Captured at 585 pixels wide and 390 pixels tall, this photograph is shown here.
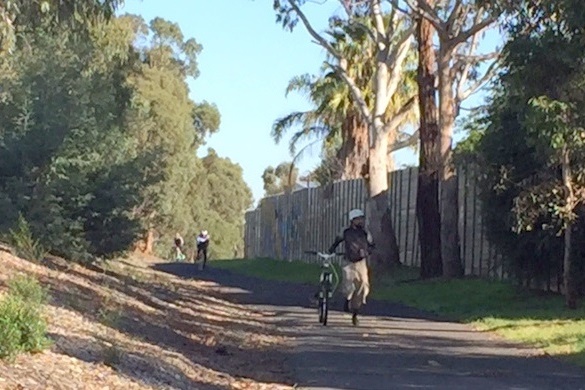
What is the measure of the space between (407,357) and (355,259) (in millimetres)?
4386

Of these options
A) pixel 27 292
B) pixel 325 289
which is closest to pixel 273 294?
pixel 325 289

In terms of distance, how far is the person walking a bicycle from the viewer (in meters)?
19.3

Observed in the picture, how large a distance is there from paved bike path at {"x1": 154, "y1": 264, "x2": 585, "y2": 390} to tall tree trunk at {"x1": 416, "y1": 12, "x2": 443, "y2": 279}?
779cm

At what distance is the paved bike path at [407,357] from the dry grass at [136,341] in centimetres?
45

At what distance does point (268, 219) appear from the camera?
2315 inches

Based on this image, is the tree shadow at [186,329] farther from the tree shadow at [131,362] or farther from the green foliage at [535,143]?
the green foliage at [535,143]

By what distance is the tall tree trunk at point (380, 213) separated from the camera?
3391 centimetres

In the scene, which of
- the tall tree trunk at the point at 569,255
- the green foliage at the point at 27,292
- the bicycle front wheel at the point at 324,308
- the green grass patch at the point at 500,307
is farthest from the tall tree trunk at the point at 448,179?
the green foliage at the point at 27,292

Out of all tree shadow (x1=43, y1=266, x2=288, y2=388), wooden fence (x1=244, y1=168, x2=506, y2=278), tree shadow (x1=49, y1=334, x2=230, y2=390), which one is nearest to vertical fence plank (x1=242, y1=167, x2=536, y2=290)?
wooden fence (x1=244, y1=168, x2=506, y2=278)

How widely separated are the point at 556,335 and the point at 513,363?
3251mm

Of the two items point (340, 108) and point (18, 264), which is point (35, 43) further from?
point (340, 108)

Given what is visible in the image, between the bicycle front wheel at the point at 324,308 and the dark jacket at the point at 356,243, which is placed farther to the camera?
the bicycle front wheel at the point at 324,308

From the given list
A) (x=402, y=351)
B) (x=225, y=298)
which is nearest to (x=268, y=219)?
(x=225, y=298)

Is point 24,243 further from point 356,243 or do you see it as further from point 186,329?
point 356,243
